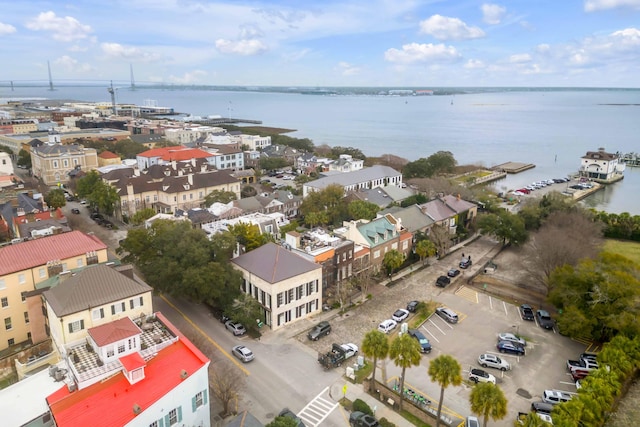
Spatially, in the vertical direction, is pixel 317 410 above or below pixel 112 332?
below

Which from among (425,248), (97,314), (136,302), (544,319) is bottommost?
(544,319)

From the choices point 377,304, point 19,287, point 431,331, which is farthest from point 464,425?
point 19,287

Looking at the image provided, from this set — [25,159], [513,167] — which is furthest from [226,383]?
[513,167]

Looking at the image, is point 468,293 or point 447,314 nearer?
point 447,314

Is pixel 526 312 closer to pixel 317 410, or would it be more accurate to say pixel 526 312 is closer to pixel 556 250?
pixel 556 250

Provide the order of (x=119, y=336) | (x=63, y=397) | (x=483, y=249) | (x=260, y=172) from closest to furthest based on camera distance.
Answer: (x=63, y=397) → (x=119, y=336) → (x=483, y=249) → (x=260, y=172)

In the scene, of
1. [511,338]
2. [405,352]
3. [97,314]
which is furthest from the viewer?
[511,338]

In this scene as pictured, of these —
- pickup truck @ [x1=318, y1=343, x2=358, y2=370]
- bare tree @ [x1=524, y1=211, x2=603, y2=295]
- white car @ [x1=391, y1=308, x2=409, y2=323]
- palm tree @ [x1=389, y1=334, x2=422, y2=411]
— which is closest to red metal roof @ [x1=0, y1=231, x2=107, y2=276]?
pickup truck @ [x1=318, y1=343, x2=358, y2=370]

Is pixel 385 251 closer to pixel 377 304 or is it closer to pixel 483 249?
pixel 377 304
